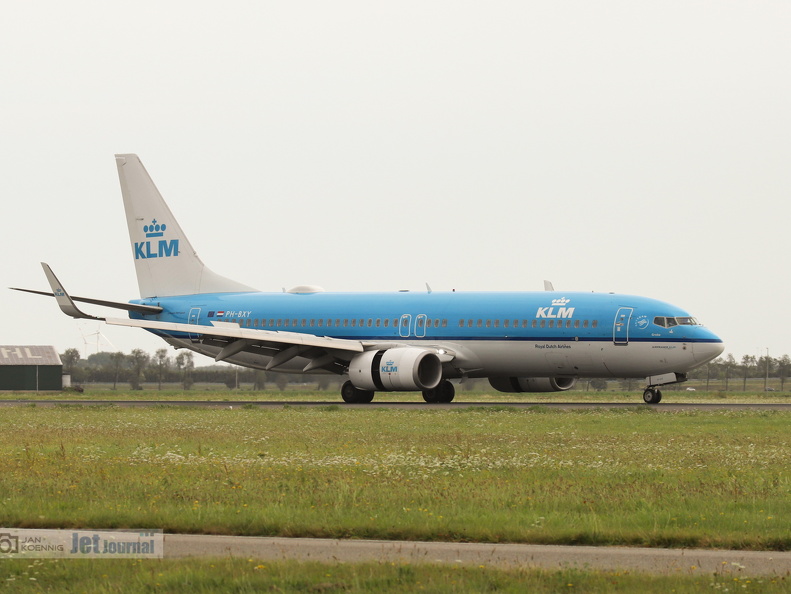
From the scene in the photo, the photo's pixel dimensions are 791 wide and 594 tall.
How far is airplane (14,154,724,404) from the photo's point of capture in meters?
40.4

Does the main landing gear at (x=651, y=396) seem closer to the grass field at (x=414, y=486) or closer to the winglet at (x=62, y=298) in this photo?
the grass field at (x=414, y=486)

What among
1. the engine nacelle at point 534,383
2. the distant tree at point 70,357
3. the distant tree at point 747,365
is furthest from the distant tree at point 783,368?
the distant tree at point 70,357

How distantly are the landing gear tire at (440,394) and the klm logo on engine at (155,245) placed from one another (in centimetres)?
1445

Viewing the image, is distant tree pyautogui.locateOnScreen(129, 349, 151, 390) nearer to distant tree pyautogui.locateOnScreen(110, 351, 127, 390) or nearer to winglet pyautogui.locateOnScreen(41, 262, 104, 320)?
distant tree pyautogui.locateOnScreen(110, 351, 127, 390)

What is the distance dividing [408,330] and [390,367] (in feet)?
10.4

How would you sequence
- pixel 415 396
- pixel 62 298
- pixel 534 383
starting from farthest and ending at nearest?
pixel 415 396 → pixel 534 383 → pixel 62 298

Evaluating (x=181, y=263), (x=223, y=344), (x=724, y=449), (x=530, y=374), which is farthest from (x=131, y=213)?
(x=724, y=449)

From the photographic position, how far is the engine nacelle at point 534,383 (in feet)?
152

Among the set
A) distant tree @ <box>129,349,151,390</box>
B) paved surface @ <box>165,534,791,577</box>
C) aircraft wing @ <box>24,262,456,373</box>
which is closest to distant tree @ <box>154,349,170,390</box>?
distant tree @ <box>129,349,151,390</box>

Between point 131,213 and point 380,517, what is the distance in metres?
41.3

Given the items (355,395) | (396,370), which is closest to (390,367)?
(396,370)

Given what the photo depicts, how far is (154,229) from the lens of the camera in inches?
2068

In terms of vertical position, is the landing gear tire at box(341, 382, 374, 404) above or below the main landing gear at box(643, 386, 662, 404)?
below

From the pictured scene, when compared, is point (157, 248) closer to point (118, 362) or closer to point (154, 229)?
point (154, 229)
